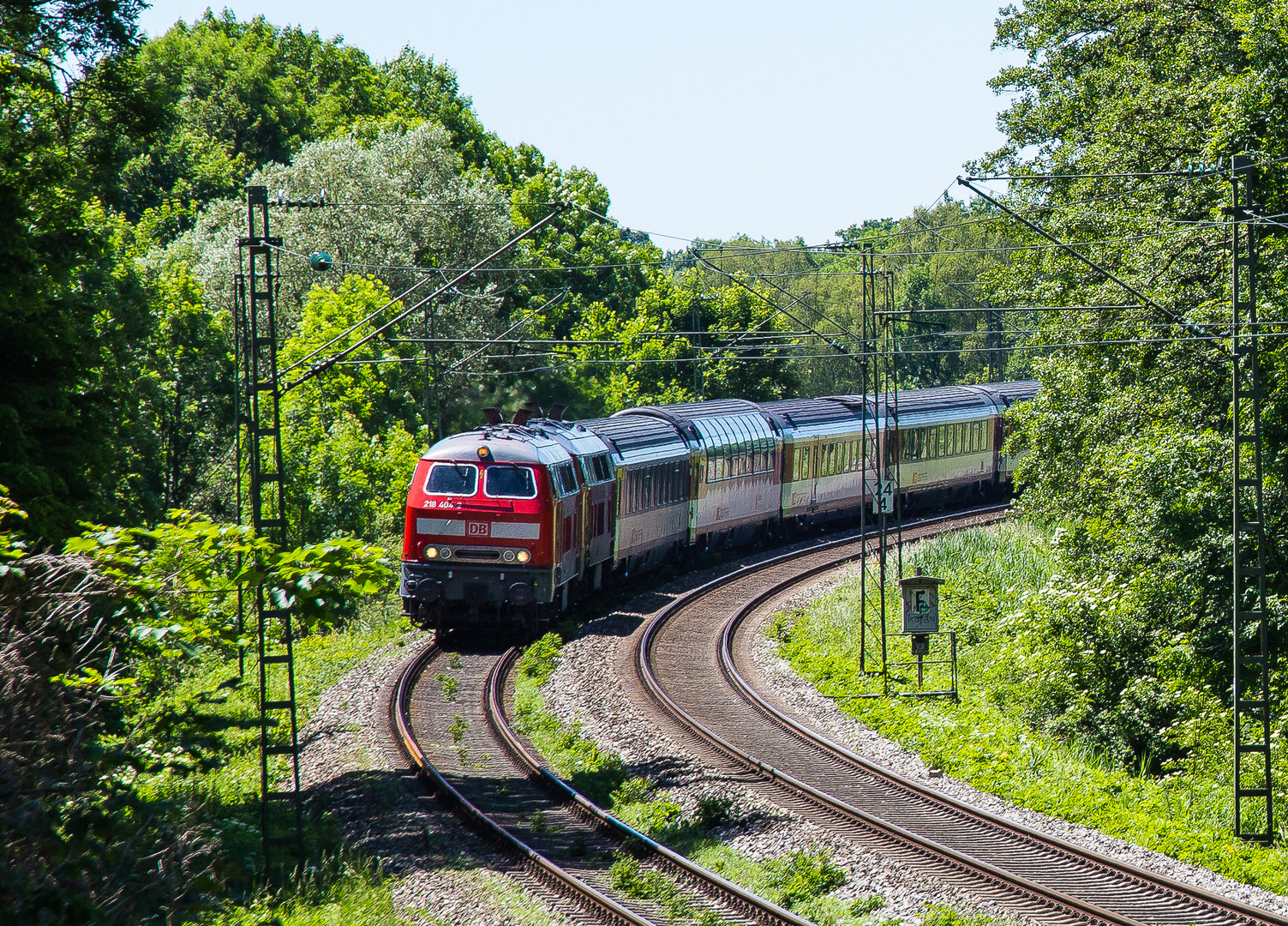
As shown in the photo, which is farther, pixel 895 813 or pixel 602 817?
pixel 895 813

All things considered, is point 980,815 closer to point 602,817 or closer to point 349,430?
point 602,817

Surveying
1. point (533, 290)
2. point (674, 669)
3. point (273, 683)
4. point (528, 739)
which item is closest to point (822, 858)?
point (528, 739)

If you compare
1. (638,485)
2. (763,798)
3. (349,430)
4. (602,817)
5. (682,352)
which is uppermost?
(682,352)

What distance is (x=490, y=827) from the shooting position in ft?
46.6

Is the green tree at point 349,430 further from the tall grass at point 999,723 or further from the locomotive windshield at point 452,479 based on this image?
the tall grass at point 999,723

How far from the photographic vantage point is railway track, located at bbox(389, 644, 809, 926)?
12.1 meters

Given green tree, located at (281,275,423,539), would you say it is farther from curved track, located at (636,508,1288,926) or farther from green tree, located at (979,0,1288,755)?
green tree, located at (979,0,1288,755)

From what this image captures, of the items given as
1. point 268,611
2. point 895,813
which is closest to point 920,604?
point 895,813

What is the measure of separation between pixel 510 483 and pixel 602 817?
893 cm

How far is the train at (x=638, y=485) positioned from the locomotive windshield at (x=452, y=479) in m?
0.02

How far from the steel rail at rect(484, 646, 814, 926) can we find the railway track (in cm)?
1

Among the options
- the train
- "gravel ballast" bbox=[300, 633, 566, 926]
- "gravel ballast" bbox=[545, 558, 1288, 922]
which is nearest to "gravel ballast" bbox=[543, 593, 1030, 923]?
"gravel ballast" bbox=[545, 558, 1288, 922]

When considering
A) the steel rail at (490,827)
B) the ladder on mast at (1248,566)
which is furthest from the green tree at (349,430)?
the ladder on mast at (1248,566)

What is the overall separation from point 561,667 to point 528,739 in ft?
12.5
